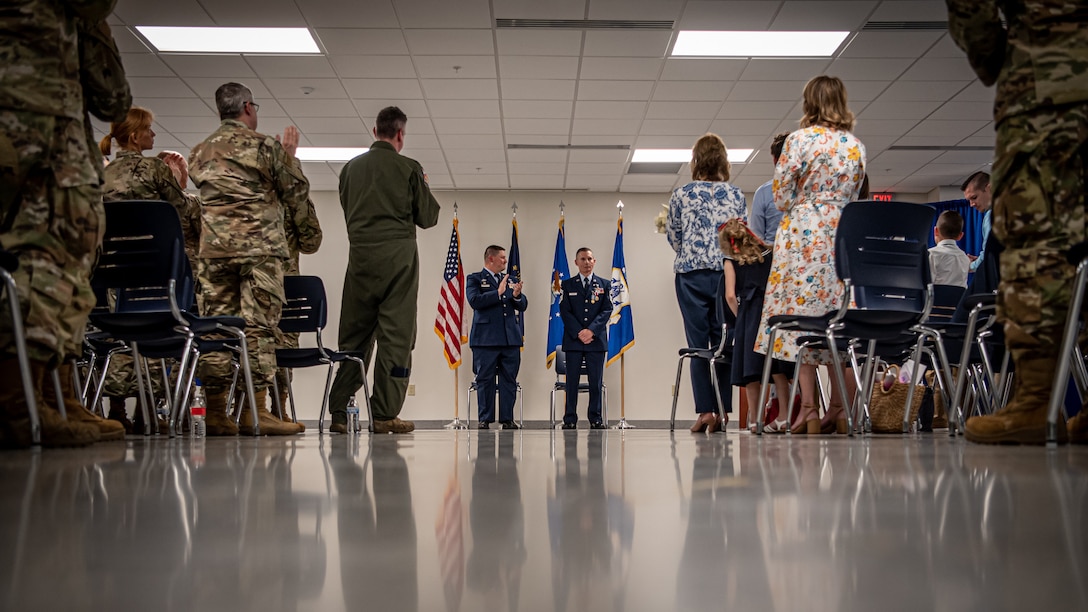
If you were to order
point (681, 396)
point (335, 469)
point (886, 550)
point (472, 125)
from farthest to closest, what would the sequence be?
point (681, 396) → point (472, 125) → point (335, 469) → point (886, 550)

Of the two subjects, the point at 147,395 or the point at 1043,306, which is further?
the point at 147,395

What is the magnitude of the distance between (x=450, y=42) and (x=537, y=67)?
29.8 inches

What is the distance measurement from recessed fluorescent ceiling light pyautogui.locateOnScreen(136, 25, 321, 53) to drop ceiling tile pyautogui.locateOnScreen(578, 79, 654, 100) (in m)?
2.10

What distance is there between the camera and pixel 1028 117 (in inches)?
75.2

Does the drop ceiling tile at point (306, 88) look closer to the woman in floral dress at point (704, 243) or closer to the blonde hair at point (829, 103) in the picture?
the woman in floral dress at point (704, 243)

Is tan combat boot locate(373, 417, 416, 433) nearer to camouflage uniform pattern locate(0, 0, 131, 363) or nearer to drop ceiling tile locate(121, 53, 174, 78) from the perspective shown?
camouflage uniform pattern locate(0, 0, 131, 363)

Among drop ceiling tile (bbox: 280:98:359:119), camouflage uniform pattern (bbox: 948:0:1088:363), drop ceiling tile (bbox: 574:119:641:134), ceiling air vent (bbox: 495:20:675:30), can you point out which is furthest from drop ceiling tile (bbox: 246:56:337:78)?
camouflage uniform pattern (bbox: 948:0:1088:363)

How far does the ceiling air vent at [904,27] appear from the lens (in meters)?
5.75

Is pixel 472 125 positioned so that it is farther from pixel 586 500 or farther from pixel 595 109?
pixel 586 500

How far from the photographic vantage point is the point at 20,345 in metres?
1.77

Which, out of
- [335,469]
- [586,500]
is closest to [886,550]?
[586,500]

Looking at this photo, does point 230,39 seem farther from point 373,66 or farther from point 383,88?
point 383,88

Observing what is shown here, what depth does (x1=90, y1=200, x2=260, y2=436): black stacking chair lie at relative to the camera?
3.00m

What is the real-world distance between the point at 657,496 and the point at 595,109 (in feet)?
22.6
